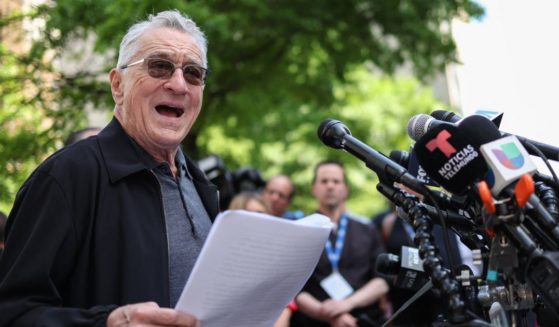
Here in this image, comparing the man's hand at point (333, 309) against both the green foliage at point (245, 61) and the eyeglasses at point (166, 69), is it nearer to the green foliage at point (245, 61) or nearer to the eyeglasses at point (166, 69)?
the green foliage at point (245, 61)

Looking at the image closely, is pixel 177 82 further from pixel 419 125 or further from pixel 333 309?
pixel 333 309

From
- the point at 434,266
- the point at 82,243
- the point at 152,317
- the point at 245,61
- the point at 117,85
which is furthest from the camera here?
the point at 245,61

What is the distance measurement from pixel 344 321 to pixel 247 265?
3963 millimetres

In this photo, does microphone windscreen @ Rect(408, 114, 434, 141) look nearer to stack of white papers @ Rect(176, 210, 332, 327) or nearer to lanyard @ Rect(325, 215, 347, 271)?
stack of white papers @ Rect(176, 210, 332, 327)

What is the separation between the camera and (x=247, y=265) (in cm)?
226

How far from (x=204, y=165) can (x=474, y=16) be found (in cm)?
421

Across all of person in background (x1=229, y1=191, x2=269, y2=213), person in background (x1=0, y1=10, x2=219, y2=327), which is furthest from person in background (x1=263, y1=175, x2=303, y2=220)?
person in background (x1=0, y1=10, x2=219, y2=327)

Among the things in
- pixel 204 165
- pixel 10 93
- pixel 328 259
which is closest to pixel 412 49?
pixel 204 165

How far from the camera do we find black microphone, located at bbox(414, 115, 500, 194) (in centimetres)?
219

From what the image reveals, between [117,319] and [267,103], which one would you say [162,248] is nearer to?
[117,319]

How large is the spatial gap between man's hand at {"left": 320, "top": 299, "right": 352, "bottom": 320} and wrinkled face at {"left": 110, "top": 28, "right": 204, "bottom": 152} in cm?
336

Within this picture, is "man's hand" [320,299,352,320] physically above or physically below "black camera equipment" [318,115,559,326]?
below

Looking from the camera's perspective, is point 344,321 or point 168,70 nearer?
point 168,70

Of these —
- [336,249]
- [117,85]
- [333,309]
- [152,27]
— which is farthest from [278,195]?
[152,27]
